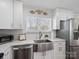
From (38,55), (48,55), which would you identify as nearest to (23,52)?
(38,55)

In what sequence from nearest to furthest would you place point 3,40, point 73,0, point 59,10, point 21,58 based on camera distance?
point 3,40, point 21,58, point 73,0, point 59,10

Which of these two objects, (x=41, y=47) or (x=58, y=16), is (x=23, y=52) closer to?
(x=41, y=47)

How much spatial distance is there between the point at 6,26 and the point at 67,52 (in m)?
2.28

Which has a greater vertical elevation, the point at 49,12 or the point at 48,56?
the point at 49,12

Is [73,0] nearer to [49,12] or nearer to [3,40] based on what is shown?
[49,12]

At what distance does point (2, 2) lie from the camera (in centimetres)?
229

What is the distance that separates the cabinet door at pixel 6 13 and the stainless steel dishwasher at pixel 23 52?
2.33 ft

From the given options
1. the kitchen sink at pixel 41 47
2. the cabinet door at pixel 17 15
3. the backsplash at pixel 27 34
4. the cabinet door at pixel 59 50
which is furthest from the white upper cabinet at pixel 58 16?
the cabinet door at pixel 17 15

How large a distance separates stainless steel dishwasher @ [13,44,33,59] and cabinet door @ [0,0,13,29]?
0.71 metres

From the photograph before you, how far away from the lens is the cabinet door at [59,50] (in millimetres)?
2970

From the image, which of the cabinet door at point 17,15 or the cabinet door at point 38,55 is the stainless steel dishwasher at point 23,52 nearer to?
the cabinet door at point 38,55

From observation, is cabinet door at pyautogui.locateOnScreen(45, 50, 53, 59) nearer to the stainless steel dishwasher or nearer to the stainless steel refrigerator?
the stainless steel dishwasher

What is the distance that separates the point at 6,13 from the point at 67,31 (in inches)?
83.9

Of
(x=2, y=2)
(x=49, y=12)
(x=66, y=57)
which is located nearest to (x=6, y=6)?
(x=2, y=2)
